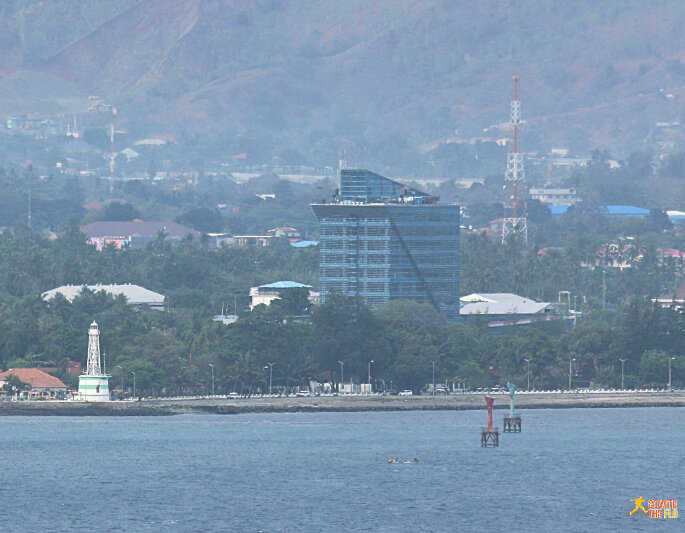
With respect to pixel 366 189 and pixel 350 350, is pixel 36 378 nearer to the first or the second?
pixel 350 350

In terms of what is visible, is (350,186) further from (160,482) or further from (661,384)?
(160,482)

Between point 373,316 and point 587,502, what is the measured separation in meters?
60.9

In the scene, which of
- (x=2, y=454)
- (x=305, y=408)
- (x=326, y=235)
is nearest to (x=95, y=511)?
(x=2, y=454)

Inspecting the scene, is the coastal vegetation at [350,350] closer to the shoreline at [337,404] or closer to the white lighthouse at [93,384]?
the white lighthouse at [93,384]

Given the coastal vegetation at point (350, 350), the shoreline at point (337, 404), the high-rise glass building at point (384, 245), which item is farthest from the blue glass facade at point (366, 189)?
the shoreline at point (337, 404)

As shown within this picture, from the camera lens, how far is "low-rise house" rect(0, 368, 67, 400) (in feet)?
541

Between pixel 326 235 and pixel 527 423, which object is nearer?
pixel 527 423

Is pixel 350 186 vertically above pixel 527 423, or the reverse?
pixel 350 186

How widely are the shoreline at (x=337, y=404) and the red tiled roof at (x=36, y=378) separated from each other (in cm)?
349

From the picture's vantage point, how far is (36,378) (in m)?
167

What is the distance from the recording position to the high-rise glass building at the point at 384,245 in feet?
643

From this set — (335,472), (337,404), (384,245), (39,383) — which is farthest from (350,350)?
(335,472)

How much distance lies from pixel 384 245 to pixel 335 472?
6765cm

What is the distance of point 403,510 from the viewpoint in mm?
115375
